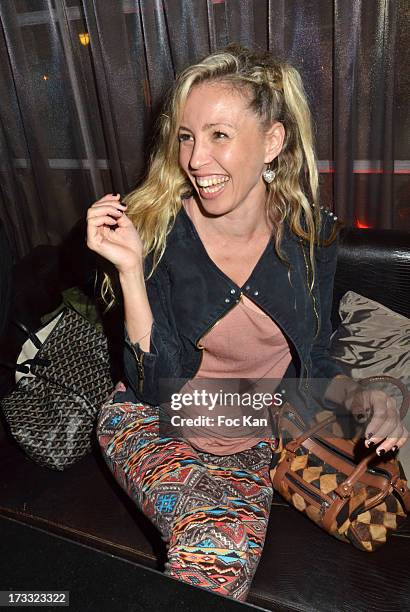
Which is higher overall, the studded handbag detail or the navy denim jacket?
the navy denim jacket

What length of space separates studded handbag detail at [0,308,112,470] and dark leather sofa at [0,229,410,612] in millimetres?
80

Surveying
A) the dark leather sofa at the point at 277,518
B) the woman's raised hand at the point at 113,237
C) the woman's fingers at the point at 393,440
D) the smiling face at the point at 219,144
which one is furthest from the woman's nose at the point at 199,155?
the woman's fingers at the point at 393,440

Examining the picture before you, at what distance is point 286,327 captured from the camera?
1.48m

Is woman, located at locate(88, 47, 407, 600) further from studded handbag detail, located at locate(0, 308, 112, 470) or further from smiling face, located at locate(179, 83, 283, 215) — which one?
studded handbag detail, located at locate(0, 308, 112, 470)

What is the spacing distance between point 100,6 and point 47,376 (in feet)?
4.65

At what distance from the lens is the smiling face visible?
1311 mm

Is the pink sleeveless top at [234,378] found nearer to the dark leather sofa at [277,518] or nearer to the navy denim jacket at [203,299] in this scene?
the navy denim jacket at [203,299]

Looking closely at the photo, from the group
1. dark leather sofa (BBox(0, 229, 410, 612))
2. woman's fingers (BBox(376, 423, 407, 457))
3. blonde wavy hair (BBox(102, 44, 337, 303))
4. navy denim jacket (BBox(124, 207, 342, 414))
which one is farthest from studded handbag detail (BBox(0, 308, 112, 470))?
woman's fingers (BBox(376, 423, 407, 457))

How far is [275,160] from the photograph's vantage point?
1.51 m

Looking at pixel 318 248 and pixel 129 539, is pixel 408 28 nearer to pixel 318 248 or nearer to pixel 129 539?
pixel 318 248

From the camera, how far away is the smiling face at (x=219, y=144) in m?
1.31

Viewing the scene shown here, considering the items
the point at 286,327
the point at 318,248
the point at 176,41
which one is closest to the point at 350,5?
the point at 176,41

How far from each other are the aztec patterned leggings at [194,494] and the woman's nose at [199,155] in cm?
62

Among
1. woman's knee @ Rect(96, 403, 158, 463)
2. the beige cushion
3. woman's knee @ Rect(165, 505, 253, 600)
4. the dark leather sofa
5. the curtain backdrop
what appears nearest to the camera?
woman's knee @ Rect(165, 505, 253, 600)
